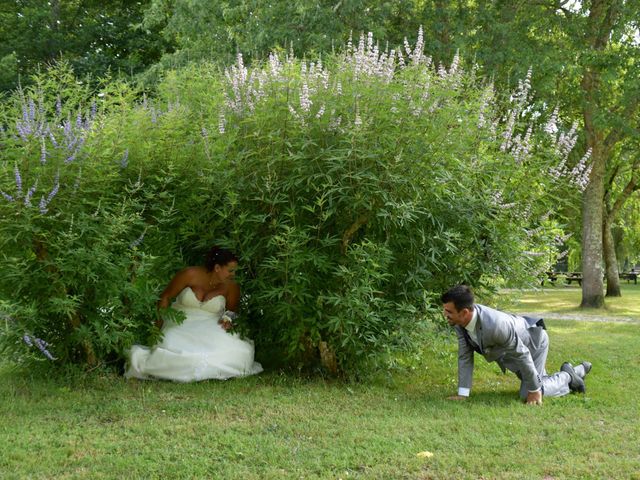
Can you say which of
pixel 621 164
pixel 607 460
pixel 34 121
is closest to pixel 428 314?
pixel 607 460

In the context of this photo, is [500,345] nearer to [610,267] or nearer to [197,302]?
[197,302]

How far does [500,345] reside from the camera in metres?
6.18

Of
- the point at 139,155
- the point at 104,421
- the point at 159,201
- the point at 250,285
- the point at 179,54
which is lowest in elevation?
the point at 104,421

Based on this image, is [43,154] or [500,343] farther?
[500,343]

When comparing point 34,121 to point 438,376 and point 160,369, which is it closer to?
point 160,369

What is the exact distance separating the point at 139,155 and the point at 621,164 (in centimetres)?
2042

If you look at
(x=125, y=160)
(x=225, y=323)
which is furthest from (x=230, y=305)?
(x=125, y=160)

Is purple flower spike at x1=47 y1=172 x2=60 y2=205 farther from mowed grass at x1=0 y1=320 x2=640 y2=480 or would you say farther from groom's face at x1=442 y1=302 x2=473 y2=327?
groom's face at x1=442 y1=302 x2=473 y2=327

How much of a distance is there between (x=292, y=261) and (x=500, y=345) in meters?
2.03

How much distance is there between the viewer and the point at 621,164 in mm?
23203

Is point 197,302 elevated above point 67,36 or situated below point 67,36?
below

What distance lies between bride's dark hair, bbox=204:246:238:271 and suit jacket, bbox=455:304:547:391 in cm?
232

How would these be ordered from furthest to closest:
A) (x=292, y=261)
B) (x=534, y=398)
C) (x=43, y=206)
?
(x=292, y=261) < (x=534, y=398) < (x=43, y=206)

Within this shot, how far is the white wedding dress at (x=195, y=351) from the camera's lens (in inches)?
270
